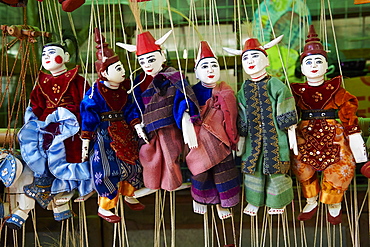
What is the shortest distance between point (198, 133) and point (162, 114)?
0.14 metres

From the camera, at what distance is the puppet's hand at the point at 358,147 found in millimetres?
1306

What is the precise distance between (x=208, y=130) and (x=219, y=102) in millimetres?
102

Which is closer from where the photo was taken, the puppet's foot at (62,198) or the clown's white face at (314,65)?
the clown's white face at (314,65)

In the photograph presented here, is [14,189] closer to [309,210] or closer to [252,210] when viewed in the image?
[252,210]

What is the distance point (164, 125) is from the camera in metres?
1.33

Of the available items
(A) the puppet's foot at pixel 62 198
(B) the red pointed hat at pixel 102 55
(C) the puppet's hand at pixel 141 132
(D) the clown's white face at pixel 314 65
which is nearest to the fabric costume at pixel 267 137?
(D) the clown's white face at pixel 314 65

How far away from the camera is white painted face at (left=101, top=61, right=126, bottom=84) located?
4.41 feet

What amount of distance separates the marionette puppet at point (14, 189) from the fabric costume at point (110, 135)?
27cm

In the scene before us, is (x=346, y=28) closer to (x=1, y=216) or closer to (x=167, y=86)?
(x=167, y=86)

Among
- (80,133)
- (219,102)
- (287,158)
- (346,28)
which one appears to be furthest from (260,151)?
(346,28)

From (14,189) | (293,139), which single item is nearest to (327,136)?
(293,139)

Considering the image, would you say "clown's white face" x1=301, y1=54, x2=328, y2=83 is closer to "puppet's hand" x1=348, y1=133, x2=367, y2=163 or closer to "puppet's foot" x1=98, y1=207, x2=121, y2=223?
"puppet's hand" x1=348, y1=133, x2=367, y2=163

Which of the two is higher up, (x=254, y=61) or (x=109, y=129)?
(x=254, y=61)

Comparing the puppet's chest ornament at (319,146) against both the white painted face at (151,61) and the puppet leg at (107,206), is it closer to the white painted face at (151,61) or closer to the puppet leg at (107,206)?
the white painted face at (151,61)
